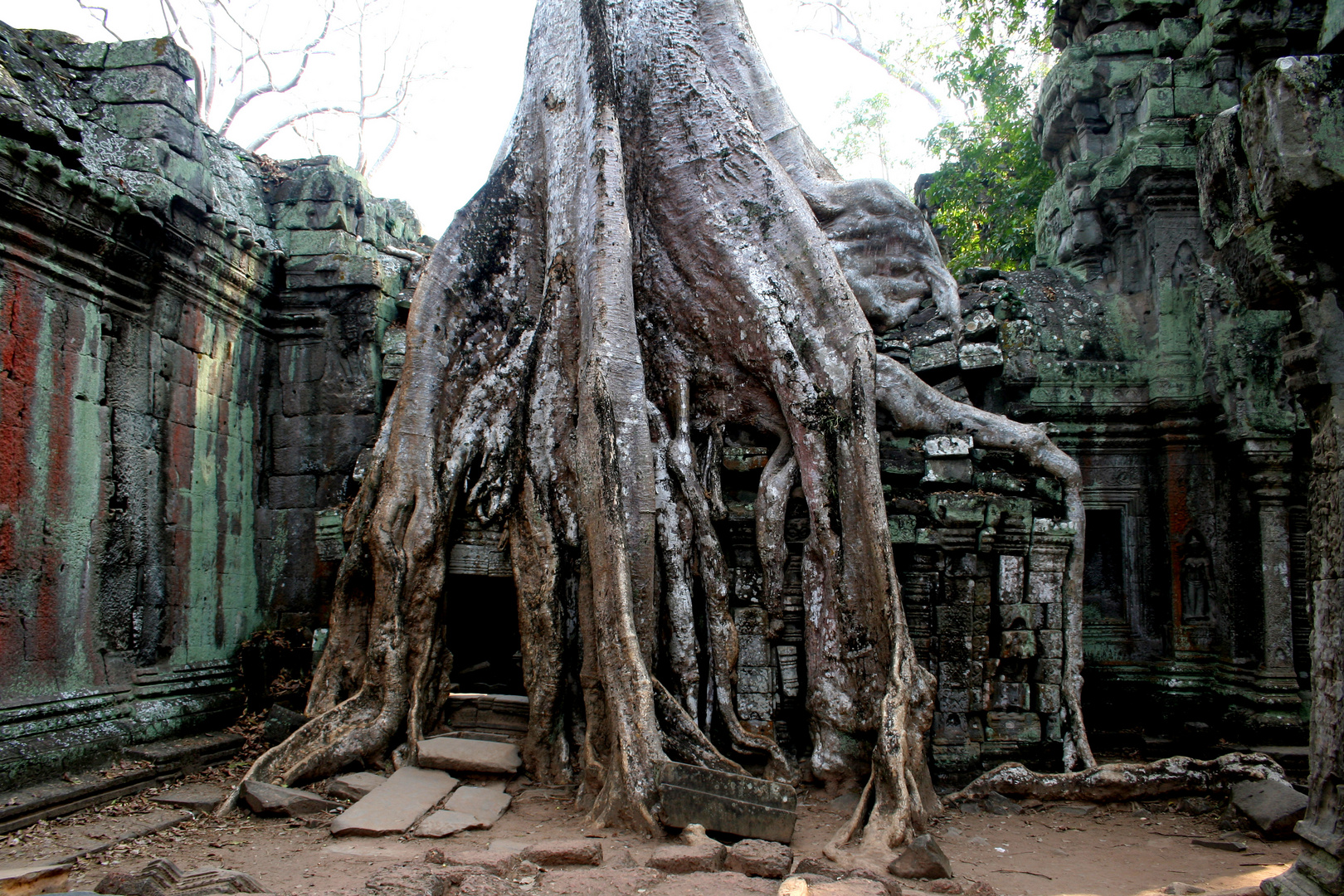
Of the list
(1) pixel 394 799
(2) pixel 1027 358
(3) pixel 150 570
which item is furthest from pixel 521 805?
(2) pixel 1027 358

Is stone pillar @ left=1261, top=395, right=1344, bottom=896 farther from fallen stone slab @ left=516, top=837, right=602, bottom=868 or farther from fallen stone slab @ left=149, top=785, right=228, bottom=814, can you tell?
fallen stone slab @ left=149, top=785, right=228, bottom=814

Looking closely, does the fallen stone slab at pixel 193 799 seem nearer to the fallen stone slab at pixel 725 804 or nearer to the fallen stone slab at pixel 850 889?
the fallen stone slab at pixel 725 804

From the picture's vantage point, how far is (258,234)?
19.2ft

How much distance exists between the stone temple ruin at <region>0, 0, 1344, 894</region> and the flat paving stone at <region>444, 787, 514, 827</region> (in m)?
0.62

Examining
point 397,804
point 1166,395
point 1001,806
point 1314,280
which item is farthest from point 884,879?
point 1166,395

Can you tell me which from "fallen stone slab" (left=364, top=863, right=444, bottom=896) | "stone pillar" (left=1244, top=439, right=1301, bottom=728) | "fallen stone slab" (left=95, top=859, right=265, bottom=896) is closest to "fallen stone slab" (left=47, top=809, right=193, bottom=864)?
"fallen stone slab" (left=95, top=859, right=265, bottom=896)

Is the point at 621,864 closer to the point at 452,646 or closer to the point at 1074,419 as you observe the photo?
the point at 452,646

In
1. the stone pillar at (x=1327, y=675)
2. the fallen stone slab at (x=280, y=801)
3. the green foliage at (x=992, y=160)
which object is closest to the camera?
the stone pillar at (x=1327, y=675)

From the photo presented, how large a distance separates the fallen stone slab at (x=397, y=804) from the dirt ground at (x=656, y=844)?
0.05m

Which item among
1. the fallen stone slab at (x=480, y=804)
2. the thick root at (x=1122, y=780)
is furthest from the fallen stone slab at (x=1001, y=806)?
the fallen stone slab at (x=480, y=804)

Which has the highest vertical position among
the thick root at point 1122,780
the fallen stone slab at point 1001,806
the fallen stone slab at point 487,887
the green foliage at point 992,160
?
the green foliage at point 992,160

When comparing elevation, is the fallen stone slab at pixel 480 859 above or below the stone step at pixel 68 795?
above

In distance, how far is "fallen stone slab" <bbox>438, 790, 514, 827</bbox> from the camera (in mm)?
3330

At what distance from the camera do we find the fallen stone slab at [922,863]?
2.80 metres
